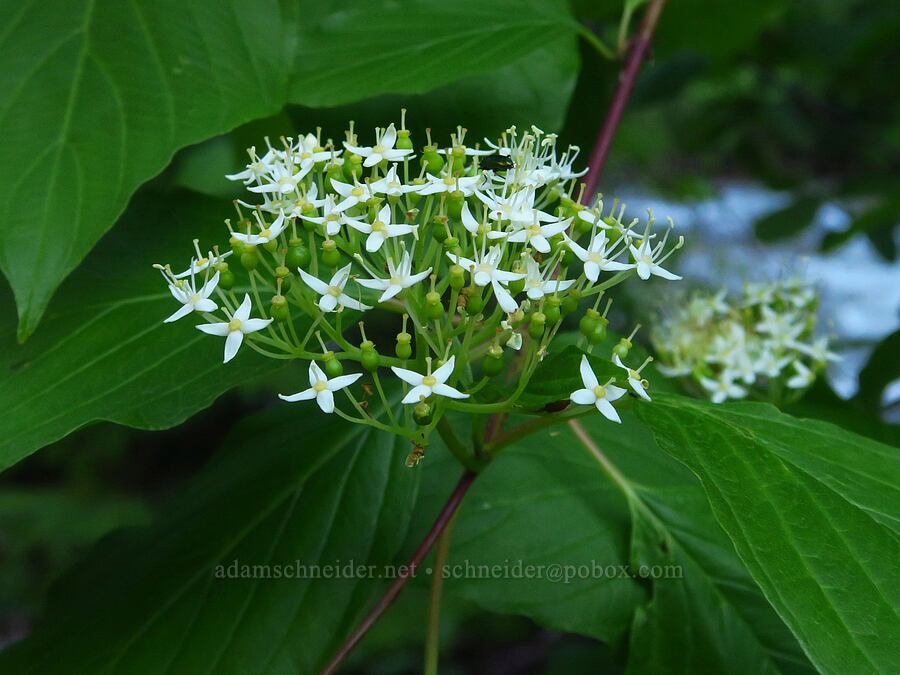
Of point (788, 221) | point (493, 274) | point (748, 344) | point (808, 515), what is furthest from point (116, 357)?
point (788, 221)

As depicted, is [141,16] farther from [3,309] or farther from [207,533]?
[207,533]

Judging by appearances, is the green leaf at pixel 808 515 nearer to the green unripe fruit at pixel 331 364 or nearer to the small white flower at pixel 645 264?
the small white flower at pixel 645 264

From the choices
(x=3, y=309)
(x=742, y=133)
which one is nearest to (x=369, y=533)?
(x=3, y=309)

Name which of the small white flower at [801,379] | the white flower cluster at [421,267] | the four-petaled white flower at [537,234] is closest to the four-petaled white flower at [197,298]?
the white flower cluster at [421,267]

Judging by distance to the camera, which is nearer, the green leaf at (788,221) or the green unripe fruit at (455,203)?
the green unripe fruit at (455,203)

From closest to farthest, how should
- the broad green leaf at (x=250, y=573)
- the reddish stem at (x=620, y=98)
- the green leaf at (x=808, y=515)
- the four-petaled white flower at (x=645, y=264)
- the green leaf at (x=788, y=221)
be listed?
the green leaf at (x=808, y=515) → the four-petaled white flower at (x=645, y=264) → the broad green leaf at (x=250, y=573) → the reddish stem at (x=620, y=98) → the green leaf at (x=788, y=221)

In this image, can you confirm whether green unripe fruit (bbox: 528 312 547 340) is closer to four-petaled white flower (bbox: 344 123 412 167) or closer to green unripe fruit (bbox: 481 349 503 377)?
green unripe fruit (bbox: 481 349 503 377)
